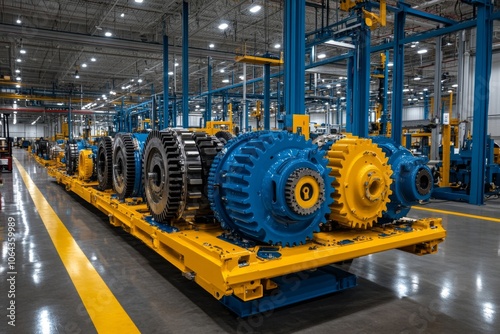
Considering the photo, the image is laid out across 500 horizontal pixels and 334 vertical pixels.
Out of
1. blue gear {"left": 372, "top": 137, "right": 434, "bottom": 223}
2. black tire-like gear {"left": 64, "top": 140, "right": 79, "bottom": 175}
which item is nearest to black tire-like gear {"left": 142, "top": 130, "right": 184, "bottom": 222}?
blue gear {"left": 372, "top": 137, "right": 434, "bottom": 223}

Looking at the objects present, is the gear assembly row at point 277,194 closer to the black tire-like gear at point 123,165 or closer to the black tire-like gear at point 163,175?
the black tire-like gear at point 163,175

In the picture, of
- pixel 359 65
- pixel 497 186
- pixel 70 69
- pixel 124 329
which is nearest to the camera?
pixel 124 329

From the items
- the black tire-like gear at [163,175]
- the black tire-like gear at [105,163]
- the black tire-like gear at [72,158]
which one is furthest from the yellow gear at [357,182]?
the black tire-like gear at [72,158]

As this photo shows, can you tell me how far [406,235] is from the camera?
362cm

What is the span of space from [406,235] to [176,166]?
2329 mm

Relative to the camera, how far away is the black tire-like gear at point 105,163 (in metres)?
6.64

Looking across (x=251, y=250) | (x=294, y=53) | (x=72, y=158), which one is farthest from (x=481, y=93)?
(x=72, y=158)

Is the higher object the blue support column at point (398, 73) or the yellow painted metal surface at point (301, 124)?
the blue support column at point (398, 73)

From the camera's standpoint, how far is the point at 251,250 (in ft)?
9.87

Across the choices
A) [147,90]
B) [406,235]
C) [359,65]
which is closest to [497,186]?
[359,65]

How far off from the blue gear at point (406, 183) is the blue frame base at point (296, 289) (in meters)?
0.94

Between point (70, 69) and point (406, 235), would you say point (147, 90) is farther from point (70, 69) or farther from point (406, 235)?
point (406, 235)

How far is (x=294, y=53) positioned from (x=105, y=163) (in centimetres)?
397

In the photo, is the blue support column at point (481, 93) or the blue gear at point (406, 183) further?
the blue support column at point (481, 93)
